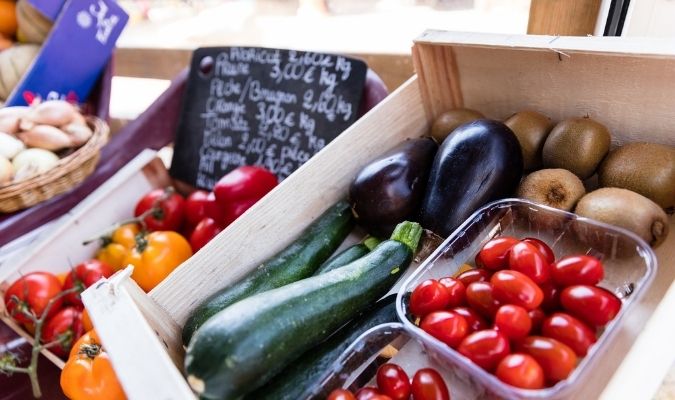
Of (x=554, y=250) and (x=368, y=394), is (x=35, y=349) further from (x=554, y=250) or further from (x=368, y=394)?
(x=554, y=250)

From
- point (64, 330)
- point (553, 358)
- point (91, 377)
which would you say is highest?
point (553, 358)

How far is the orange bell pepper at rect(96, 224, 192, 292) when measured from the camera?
114cm

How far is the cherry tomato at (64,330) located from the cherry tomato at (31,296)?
34 millimetres

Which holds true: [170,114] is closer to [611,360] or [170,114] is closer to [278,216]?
[278,216]

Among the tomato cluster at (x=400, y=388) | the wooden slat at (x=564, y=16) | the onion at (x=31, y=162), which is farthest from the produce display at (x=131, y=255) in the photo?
the wooden slat at (x=564, y=16)

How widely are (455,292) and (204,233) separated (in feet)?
2.56

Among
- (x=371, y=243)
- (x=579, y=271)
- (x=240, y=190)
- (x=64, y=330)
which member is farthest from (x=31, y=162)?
(x=579, y=271)

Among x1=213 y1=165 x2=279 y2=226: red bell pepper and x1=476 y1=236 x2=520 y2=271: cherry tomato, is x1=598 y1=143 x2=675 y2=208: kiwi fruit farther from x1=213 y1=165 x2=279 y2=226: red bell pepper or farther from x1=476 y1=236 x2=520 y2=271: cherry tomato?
x1=213 y1=165 x2=279 y2=226: red bell pepper

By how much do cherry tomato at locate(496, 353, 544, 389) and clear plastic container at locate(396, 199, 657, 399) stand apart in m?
0.01

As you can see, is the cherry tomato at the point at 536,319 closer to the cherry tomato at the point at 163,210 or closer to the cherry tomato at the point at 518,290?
the cherry tomato at the point at 518,290

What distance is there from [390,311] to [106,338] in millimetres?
383

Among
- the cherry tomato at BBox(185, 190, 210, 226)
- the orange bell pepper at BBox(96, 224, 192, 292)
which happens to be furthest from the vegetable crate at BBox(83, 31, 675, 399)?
the cherry tomato at BBox(185, 190, 210, 226)

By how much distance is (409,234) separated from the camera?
2.63 feet

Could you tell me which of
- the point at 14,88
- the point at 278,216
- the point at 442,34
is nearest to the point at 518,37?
the point at 442,34
